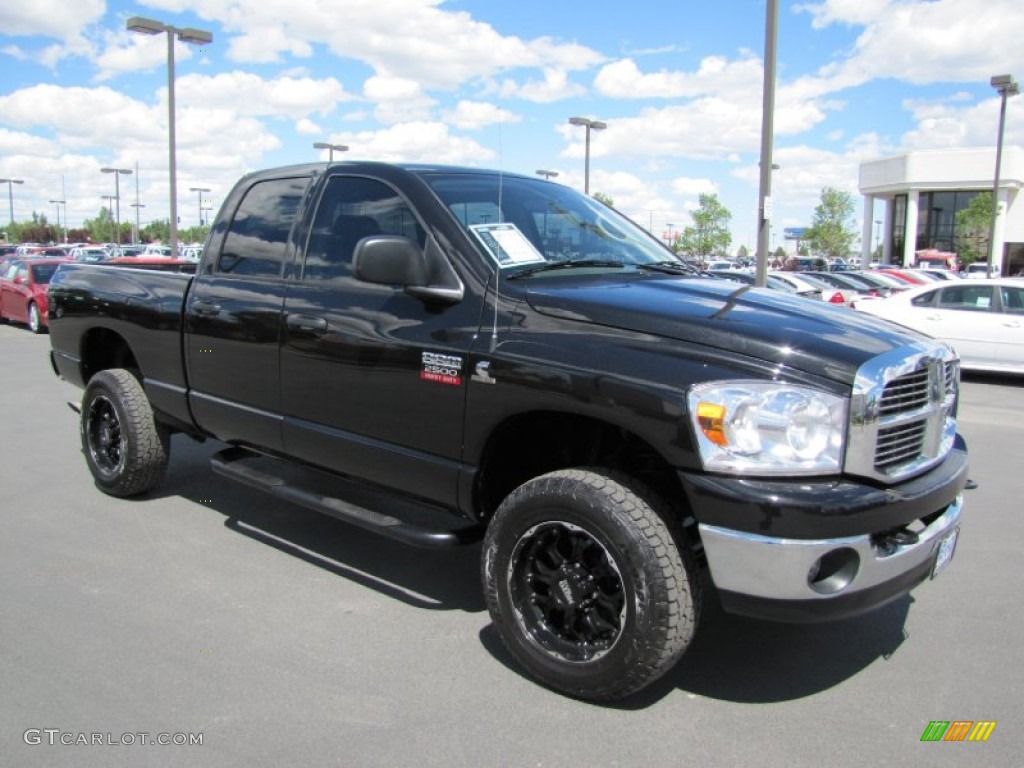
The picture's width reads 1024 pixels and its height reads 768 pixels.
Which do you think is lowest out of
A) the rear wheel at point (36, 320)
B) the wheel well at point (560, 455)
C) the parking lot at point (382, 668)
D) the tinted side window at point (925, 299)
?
the parking lot at point (382, 668)

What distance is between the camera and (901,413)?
3102mm

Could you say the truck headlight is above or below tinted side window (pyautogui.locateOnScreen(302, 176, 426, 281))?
below

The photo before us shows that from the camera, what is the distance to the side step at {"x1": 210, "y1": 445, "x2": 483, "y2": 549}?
12.1 ft

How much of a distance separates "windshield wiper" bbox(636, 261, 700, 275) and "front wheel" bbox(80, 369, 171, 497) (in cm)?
330

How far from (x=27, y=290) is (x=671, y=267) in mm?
17871

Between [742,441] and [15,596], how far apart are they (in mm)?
3498

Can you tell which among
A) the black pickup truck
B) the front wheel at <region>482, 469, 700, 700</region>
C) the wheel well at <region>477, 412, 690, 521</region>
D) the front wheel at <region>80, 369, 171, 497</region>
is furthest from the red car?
the front wheel at <region>482, 469, 700, 700</region>

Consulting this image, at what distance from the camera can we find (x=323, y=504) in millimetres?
4121

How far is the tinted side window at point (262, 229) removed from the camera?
4.61m

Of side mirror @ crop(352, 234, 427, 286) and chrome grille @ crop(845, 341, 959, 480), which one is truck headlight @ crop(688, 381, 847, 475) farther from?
side mirror @ crop(352, 234, 427, 286)

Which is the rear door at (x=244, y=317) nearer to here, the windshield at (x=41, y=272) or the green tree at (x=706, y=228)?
the windshield at (x=41, y=272)

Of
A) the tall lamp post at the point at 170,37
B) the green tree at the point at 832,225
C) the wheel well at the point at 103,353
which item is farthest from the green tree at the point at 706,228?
Result: the wheel well at the point at 103,353

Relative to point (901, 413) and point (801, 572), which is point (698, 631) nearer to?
point (801, 572)

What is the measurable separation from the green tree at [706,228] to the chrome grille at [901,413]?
56.2m
